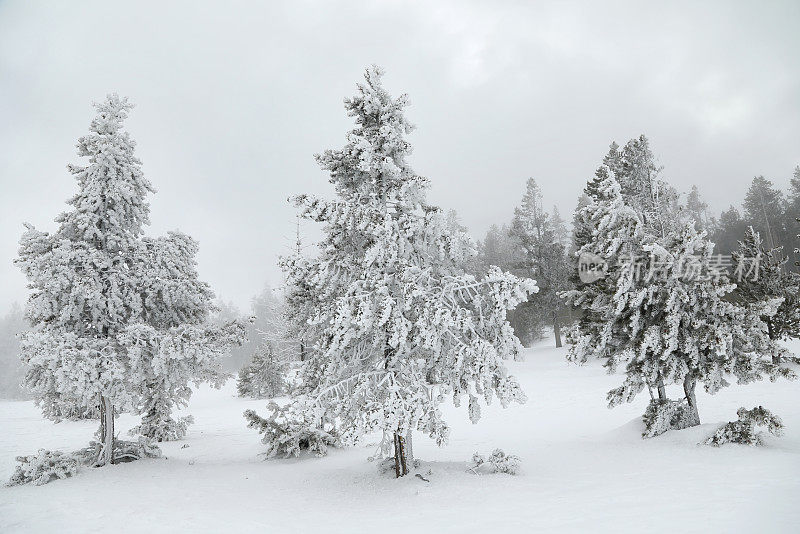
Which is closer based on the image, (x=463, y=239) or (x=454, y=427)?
(x=463, y=239)

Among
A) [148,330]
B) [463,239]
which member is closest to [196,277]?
[148,330]

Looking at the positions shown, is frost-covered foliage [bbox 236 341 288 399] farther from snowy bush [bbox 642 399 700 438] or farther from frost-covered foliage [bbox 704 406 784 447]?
frost-covered foliage [bbox 704 406 784 447]

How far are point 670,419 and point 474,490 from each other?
24.3 feet

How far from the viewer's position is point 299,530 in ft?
27.3

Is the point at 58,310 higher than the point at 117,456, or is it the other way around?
the point at 58,310

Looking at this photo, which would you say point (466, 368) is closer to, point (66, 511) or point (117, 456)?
point (66, 511)

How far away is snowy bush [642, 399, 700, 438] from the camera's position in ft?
43.2

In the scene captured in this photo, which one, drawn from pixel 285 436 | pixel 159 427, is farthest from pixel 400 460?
pixel 159 427

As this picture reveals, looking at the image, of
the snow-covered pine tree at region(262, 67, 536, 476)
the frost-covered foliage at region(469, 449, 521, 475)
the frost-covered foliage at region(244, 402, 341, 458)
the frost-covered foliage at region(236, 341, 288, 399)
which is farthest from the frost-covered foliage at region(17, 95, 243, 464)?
the frost-covered foliage at region(236, 341, 288, 399)

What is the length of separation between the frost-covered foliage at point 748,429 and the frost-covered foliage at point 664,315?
908 millimetres

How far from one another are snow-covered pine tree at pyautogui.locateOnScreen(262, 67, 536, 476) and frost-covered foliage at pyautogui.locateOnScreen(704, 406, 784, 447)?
5.80 metres

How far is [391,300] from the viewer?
992 cm

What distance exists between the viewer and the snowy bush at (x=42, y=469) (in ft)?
39.6

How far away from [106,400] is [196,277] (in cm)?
458
